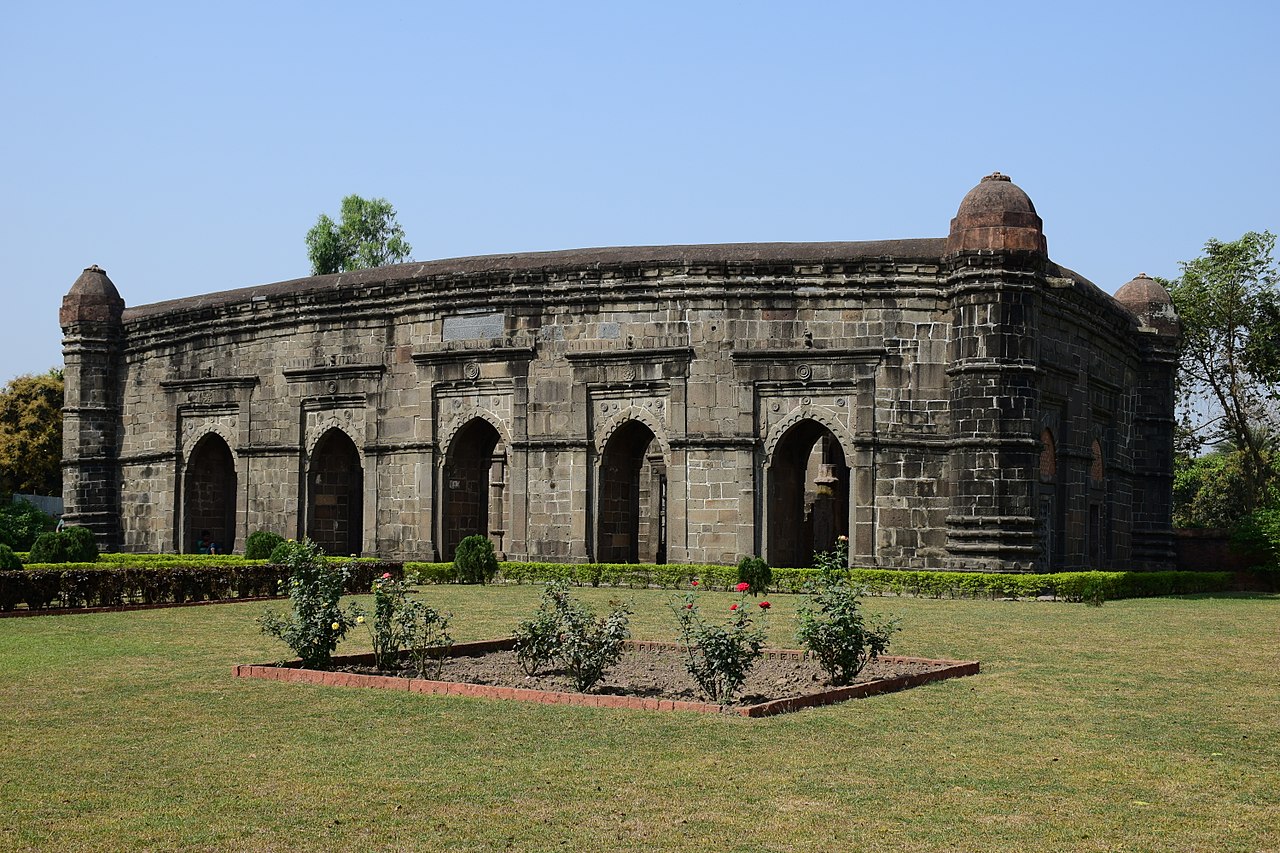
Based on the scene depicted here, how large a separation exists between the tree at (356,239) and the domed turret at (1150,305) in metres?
28.8

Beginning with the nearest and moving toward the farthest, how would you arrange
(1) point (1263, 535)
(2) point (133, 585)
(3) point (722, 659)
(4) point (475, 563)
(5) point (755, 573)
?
(3) point (722, 659)
(2) point (133, 585)
(5) point (755, 573)
(4) point (475, 563)
(1) point (1263, 535)

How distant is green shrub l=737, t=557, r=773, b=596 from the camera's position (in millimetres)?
22031

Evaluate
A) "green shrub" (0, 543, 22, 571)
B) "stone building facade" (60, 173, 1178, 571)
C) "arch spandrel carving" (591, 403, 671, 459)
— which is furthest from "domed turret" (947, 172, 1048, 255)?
"green shrub" (0, 543, 22, 571)

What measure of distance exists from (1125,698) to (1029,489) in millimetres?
12273

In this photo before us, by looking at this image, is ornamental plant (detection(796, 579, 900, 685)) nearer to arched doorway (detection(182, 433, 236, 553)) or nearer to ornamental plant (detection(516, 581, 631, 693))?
ornamental plant (detection(516, 581, 631, 693))

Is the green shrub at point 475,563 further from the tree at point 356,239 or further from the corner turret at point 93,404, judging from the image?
the tree at point 356,239

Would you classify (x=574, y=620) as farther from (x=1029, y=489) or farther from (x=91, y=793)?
(x=1029, y=489)

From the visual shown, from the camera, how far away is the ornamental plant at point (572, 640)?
1076cm

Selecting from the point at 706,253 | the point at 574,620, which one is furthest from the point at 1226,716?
the point at 706,253

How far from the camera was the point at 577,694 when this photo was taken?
33.4 ft

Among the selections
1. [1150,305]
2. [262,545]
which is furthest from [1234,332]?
[262,545]

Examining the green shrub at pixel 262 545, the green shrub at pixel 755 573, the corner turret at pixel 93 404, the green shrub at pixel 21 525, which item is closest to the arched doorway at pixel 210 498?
the corner turret at pixel 93 404

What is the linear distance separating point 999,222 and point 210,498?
18681 mm

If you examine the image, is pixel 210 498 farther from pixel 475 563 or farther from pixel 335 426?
pixel 475 563
